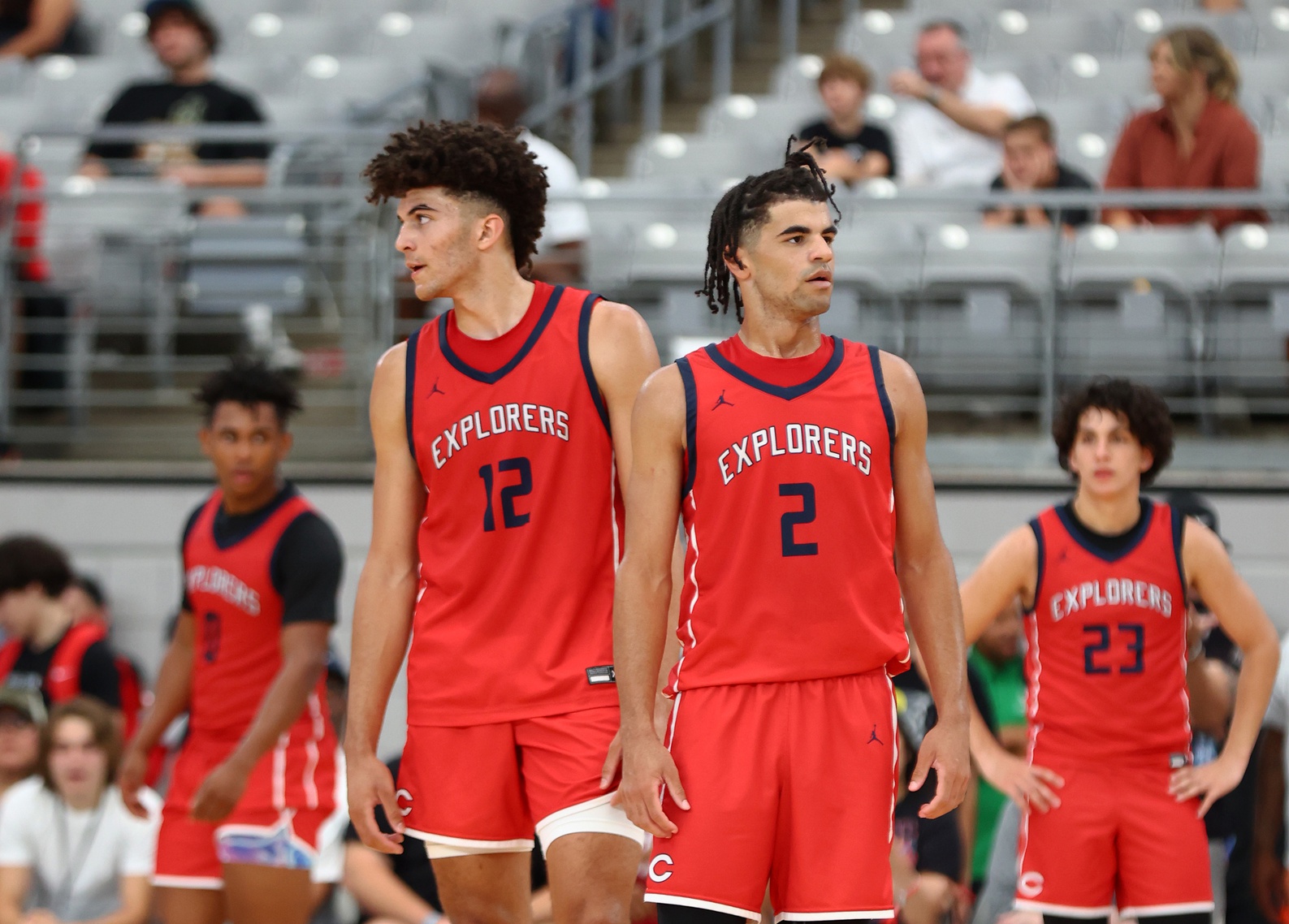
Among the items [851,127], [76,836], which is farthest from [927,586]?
[851,127]

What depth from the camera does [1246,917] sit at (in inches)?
262

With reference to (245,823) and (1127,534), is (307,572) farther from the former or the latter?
(1127,534)

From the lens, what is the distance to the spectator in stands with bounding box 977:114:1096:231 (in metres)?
8.66

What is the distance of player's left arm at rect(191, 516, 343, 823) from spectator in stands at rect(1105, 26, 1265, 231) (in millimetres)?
4693

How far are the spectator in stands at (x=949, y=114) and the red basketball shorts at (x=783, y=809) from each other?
6.24 metres

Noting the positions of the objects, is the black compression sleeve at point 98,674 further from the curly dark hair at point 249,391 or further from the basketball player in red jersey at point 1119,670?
the basketball player in red jersey at point 1119,670

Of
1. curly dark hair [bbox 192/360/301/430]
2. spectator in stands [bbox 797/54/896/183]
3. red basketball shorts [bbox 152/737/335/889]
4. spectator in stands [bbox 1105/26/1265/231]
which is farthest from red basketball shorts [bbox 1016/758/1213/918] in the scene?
spectator in stands [bbox 797/54/896/183]

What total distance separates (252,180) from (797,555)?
6.22 metres

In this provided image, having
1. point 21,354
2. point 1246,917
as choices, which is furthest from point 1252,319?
point 21,354

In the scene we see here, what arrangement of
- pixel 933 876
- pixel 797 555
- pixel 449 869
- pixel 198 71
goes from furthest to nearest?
pixel 198 71, pixel 933 876, pixel 449 869, pixel 797 555

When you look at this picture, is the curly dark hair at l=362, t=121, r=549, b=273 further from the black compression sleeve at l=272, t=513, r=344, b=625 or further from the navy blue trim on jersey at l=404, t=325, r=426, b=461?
the black compression sleeve at l=272, t=513, r=344, b=625

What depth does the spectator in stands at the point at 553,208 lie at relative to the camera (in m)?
8.80

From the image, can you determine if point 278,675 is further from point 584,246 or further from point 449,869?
point 584,246

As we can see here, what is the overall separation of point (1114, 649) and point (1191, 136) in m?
3.97
